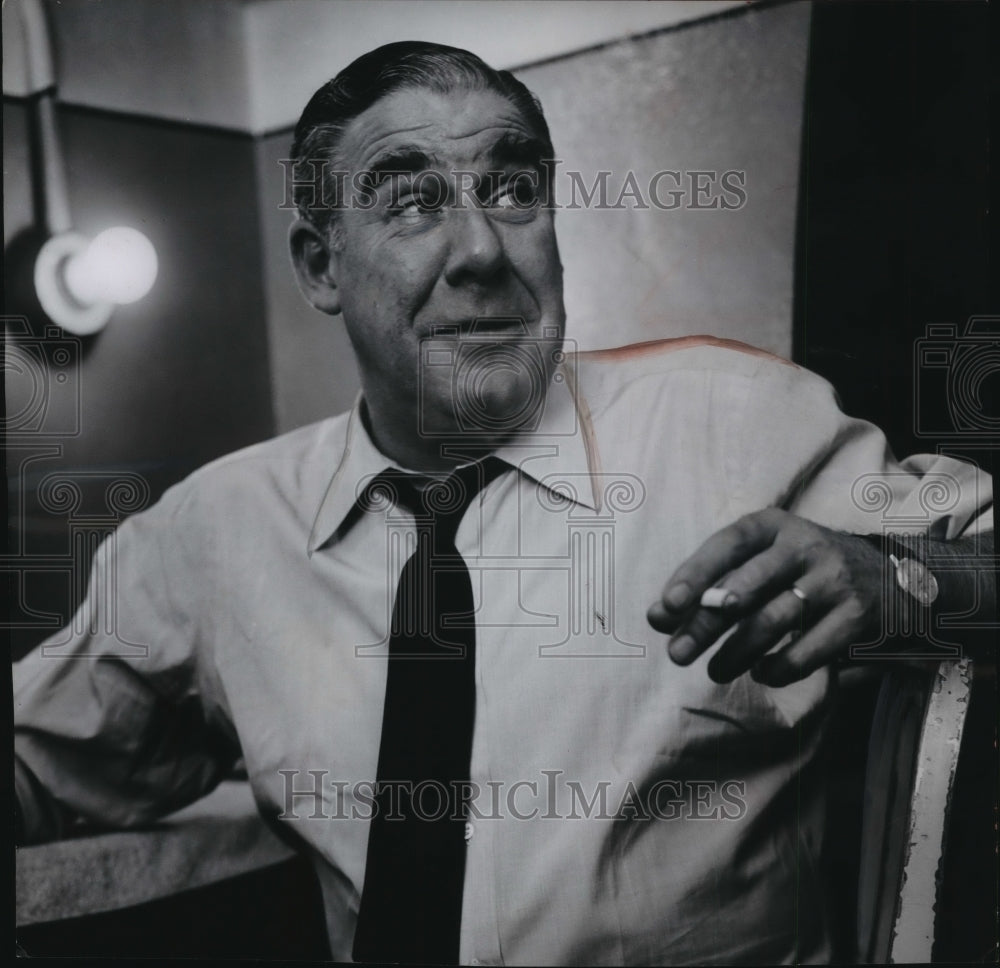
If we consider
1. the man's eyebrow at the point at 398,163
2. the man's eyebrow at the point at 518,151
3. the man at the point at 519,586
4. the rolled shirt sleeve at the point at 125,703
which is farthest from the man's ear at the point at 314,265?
the rolled shirt sleeve at the point at 125,703

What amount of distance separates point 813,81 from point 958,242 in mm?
442

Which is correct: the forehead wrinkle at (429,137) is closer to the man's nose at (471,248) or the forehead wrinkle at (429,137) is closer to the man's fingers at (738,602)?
the man's nose at (471,248)

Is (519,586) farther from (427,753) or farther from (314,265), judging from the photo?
(314,265)

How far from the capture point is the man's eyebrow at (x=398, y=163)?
2156 millimetres

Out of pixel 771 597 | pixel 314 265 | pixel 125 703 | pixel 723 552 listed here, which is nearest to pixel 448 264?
pixel 314 265

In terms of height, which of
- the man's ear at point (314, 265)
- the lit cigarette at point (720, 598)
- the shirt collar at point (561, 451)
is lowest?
the lit cigarette at point (720, 598)

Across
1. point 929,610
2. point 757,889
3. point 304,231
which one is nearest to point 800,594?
point 929,610

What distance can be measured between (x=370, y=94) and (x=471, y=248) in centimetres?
39

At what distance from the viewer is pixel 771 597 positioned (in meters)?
2.12

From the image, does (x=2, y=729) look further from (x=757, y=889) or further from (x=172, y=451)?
(x=757, y=889)

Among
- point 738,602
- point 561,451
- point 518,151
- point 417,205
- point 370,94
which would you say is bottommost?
point 738,602

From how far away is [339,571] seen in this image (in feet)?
7.34

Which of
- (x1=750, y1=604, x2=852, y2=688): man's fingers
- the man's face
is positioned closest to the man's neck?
the man's face

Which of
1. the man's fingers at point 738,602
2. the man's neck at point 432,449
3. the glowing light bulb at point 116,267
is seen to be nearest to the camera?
the man's fingers at point 738,602
